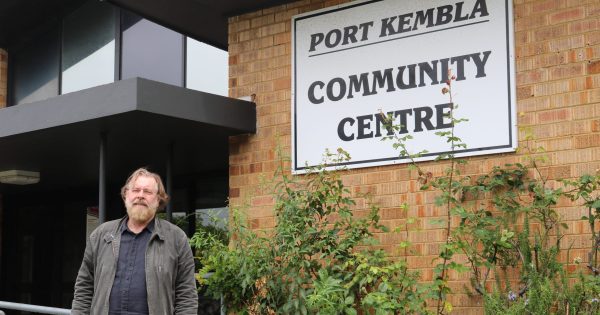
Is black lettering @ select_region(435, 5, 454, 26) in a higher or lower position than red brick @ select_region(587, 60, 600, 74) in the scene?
higher

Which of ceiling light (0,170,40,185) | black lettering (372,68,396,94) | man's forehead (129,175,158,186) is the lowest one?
man's forehead (129,175,158,186)

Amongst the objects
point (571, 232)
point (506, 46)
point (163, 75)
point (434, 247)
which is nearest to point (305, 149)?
point (434, 247)

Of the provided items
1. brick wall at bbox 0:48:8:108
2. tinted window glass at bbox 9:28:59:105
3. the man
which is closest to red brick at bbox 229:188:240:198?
the man

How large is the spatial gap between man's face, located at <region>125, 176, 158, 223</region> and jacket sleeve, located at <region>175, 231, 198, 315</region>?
0.73 feet

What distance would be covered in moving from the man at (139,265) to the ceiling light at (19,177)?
4.93 m

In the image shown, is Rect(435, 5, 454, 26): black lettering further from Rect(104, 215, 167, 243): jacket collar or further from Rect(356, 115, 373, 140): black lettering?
Rect(104, 215, 167, 243): jacket collar

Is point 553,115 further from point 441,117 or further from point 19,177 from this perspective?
point 19,177

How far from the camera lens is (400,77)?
5684 mm

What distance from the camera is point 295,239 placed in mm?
5438

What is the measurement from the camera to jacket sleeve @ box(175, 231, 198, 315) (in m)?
3.92

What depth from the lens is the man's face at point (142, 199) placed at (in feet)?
12.7

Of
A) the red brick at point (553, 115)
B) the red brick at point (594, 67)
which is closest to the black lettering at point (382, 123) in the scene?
the red brick at point (553, 115)

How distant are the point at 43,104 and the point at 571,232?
4.02 m

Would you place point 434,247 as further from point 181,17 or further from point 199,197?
point 199,197
